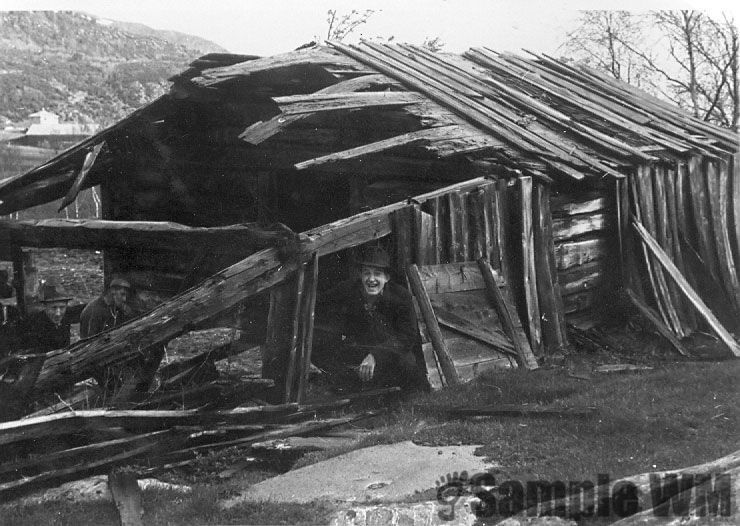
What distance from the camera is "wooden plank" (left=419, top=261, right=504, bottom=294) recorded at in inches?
342

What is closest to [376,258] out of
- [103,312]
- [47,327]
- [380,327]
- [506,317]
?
[380,327]

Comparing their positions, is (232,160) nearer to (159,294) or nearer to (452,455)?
(159,294)

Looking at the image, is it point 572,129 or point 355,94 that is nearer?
point 355,94

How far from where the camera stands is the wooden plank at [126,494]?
5.41 metres

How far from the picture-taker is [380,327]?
8.71 m

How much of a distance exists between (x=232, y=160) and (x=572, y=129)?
4.71 meters

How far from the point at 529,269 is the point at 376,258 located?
2012 millimetres

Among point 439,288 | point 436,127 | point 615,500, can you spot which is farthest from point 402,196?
point 615,500

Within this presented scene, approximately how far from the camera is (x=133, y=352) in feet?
20.4

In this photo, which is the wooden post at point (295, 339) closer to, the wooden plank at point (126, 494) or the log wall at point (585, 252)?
the wooden plank at point (126, 494)

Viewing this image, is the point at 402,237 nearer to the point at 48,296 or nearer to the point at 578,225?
the point at 578,225

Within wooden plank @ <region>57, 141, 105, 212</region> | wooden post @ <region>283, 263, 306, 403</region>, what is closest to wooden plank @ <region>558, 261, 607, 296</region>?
wooden post @ <region>283, 263, 306, 403</region>

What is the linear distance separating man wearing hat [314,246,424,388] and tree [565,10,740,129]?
52.9 feet

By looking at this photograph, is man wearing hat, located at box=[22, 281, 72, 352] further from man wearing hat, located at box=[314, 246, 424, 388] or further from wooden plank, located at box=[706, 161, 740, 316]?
wooden plank, located at box=[706, 161, 740, 316]
